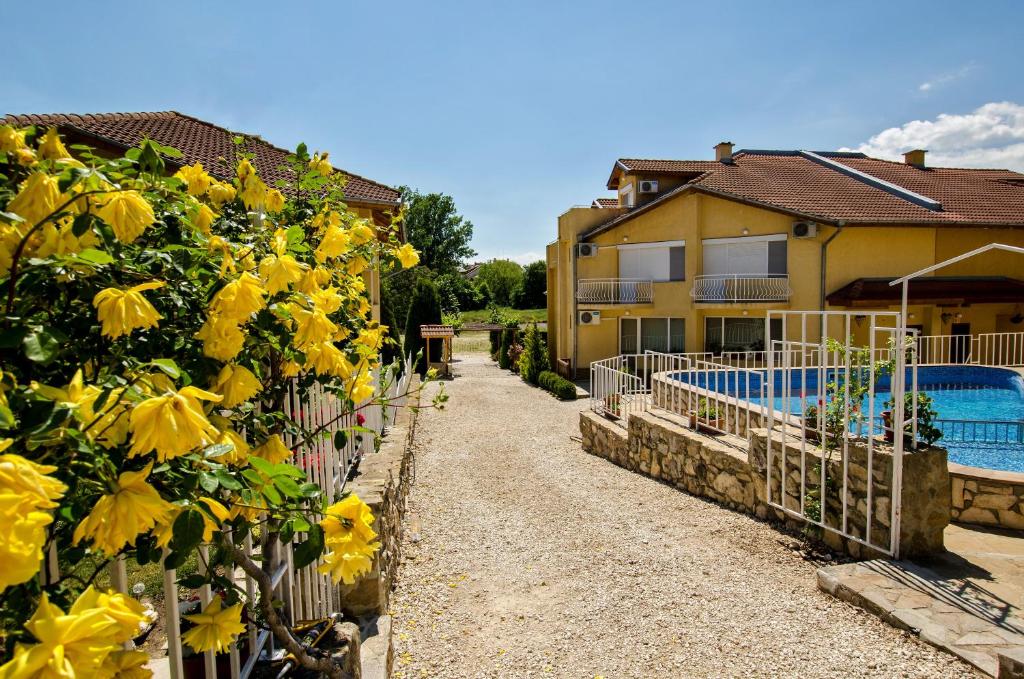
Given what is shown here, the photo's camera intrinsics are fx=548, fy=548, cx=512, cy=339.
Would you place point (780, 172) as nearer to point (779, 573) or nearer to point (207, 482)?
point (779, 573)

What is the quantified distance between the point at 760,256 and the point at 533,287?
33422 mm

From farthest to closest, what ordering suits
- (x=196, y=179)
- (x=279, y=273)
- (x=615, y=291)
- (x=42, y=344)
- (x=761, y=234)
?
(x=615, y=291) < (x=761, y=234) < (x=196, y=179) < (x=279, y=273) < (x=42, y=344)

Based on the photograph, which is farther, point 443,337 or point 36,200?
point 443,337

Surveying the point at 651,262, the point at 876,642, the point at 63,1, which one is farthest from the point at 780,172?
the point at 63,1

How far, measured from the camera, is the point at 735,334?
69.5ft

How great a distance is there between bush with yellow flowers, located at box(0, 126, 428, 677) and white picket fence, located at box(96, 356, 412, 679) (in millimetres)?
175

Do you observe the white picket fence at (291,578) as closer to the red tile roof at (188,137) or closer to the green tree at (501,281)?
the red tile roof at (188,137)

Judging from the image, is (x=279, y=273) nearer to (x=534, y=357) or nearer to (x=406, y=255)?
(x=406, y=255)

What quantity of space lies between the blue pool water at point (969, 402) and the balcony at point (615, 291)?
241 inches

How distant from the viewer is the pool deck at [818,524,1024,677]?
3.87 meters

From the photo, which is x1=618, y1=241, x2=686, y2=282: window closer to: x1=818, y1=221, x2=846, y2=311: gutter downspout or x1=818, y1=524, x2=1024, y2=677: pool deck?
x1=818, y1=221, x2=846, y2=311: gutter downspout

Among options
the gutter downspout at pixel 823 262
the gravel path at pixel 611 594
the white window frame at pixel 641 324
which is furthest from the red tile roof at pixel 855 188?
Answer: the gravel path at pixel 611 594

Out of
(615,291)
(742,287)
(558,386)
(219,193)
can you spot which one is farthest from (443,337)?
(219,193)

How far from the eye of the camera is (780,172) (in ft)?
78.3
